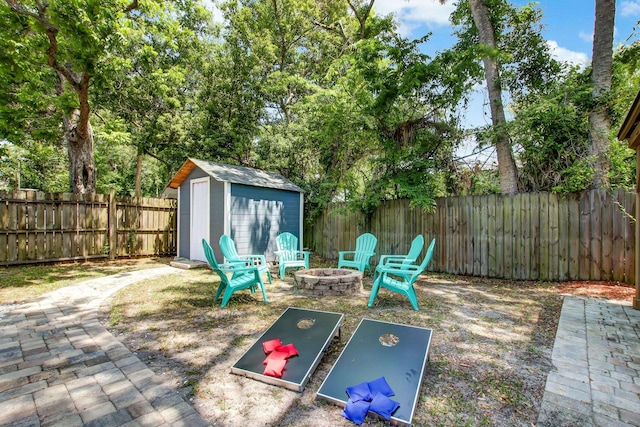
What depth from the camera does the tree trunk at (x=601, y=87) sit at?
5453mm

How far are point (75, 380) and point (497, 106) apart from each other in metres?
8.06

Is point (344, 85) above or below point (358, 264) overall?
above

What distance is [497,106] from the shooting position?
661cm

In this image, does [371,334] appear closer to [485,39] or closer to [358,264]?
[358,264]

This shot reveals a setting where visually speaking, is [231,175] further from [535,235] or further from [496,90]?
[535,235]

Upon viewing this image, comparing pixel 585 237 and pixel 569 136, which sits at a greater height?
pixel 569 136

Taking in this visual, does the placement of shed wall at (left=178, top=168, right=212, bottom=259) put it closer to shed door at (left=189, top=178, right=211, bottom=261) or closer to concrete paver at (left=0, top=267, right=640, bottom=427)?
shed door at (left=189, top=178, right=211, bottom=261)

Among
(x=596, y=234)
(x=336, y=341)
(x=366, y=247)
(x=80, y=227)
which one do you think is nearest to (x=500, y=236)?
(x=596, y=234)

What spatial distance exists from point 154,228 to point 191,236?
188cm

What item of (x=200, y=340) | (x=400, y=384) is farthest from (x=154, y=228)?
(x=400, y=384)

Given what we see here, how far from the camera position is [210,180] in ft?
25.0

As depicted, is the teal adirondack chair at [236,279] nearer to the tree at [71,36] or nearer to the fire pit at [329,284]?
the fire pit at [329,284]

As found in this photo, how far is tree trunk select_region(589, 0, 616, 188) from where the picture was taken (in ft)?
17.9

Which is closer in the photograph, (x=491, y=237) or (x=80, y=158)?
(x=491, y=237)
